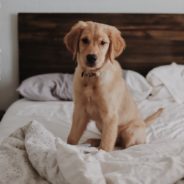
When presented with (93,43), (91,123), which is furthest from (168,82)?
(93,43)

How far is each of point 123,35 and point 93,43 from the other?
1.11m

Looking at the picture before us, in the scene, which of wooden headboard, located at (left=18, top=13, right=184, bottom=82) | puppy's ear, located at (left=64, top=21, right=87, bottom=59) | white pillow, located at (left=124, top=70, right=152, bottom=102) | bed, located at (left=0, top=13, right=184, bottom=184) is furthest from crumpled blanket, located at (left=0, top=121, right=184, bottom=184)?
wooden headboard, located at (left=18, top=13, right=184, bottom=82)

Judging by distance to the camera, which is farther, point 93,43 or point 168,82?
point 168,82

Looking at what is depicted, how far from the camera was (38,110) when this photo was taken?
221 cm

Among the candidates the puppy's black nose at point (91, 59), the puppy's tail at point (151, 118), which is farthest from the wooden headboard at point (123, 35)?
the puppy's black nose at point (91, 59)

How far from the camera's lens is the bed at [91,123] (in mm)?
1024

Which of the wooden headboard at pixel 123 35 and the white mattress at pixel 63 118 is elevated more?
the wooden headboard at pixel 123 35

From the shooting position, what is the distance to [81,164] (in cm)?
98

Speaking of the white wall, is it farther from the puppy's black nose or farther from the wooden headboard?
the puppy's black nose

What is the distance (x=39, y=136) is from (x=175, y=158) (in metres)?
0.45

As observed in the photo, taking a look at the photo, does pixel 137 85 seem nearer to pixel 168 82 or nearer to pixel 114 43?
pixel 168 82

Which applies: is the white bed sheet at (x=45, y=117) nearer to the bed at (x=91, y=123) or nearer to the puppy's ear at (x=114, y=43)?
the bed at (x=91, y=123)

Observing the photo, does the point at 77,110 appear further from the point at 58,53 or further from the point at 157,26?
the point at 157,26

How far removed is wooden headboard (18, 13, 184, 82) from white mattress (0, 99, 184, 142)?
0.39 metres
